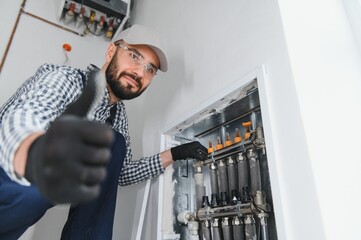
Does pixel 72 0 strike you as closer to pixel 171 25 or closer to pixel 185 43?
pixel 171 25

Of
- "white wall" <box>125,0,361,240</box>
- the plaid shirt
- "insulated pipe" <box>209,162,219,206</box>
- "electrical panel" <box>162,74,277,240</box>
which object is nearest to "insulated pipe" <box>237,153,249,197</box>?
"electrical panel" <box>162,74,277,240</box>

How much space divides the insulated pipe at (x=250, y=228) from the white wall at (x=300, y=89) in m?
0.18

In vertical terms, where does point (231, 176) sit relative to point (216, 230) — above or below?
above

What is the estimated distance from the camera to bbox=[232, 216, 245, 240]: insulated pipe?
0.78m

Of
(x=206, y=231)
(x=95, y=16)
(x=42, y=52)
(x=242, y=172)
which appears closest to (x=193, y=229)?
(x=206, y=231)

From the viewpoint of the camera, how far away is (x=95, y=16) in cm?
178

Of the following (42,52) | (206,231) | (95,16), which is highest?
(95,16)

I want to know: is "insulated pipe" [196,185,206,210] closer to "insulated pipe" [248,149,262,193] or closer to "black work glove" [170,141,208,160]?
"black work glove" [170,141,208,160]

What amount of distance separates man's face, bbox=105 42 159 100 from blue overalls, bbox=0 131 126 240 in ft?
0.69

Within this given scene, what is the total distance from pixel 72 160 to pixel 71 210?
849 millimetres

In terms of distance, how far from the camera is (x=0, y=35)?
4.96 feet

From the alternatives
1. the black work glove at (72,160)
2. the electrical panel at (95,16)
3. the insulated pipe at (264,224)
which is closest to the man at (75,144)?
the black work glove at (72,160)

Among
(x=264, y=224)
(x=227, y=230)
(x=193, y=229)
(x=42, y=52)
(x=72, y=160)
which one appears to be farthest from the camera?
→ (x=42, y=52)

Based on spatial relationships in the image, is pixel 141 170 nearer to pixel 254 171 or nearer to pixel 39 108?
pixel 254 171
